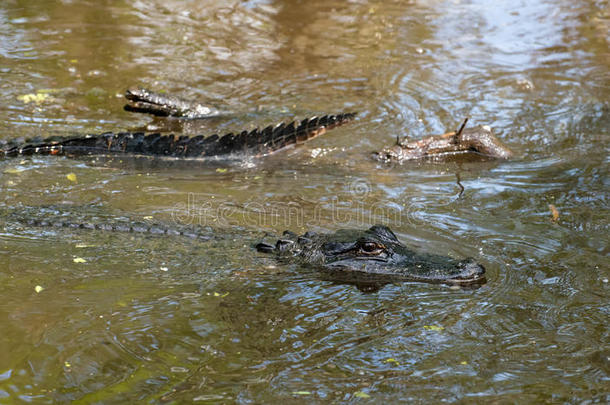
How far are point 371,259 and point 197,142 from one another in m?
3.55

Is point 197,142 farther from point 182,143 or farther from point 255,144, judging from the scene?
point 255,144

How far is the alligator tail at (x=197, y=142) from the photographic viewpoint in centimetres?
766

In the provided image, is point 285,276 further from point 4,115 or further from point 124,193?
point 4,115

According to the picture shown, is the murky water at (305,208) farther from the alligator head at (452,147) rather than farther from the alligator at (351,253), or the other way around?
the alligator head at (452,147)

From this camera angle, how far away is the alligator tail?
25.1ft

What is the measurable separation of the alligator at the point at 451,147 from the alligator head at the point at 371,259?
2.70m

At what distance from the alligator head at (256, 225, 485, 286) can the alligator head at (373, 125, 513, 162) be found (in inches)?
106

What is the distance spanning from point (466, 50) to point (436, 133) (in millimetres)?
3766

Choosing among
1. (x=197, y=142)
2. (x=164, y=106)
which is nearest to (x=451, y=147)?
(x=197, y=142)

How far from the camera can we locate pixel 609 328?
159 inches

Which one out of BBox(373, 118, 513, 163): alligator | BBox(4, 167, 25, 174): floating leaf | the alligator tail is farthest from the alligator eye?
BBox(4, 167, 25, 174): floating leaf

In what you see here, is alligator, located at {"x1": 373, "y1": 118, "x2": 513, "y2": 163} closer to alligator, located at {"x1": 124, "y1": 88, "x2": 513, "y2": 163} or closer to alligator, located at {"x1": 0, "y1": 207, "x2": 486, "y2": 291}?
alligator, located at {"x1": 124, "y1": 88, "x2": 513, "y2": 163}

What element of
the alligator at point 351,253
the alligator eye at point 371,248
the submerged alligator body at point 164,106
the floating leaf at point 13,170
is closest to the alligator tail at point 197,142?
the floating leaf at point 13,170

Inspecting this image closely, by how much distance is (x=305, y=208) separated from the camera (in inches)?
252
